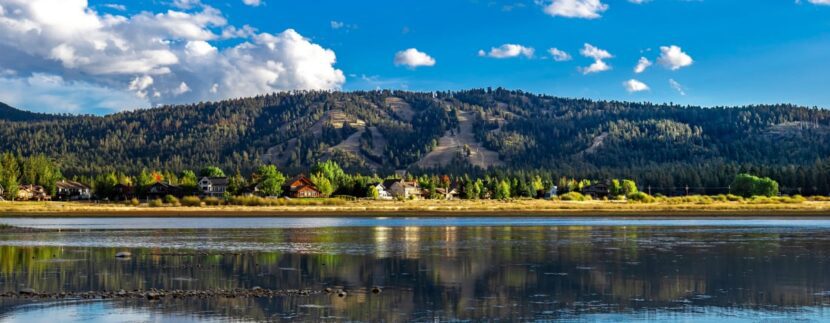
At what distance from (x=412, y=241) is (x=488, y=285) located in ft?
83.5

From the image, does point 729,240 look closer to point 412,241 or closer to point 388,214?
point 412,241

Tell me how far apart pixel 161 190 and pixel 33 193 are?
33265mm

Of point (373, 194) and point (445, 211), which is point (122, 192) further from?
point (445, 211)

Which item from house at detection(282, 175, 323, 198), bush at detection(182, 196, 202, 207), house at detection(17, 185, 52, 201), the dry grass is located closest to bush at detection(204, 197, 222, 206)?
bush at detection(182, 196, 202, 207)

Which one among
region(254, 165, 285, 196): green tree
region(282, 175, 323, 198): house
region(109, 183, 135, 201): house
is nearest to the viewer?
region(254, 165, 285, 196): green tree

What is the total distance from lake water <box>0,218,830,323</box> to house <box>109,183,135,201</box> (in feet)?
429

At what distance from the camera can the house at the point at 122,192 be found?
183 meters

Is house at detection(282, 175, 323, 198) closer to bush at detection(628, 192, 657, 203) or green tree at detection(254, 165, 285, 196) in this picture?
green tree at detection(254, 165, 285, 196)

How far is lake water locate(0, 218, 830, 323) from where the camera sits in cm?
2494

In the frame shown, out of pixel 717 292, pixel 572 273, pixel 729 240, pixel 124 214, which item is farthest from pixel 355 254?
pixel 124 214

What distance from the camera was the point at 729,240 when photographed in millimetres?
56281

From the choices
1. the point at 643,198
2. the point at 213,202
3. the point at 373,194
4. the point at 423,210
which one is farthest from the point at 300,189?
the point at 643,198

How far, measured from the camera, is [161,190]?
186125mm

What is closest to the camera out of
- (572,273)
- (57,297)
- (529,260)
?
(57,297)
